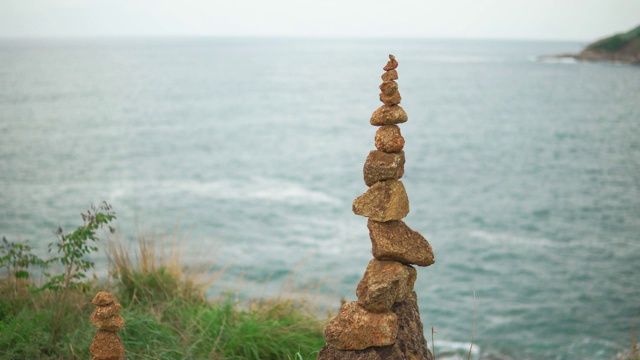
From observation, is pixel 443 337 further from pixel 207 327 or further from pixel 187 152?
pixel 187 152

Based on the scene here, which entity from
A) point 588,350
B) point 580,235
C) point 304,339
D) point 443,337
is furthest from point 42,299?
point 580,235

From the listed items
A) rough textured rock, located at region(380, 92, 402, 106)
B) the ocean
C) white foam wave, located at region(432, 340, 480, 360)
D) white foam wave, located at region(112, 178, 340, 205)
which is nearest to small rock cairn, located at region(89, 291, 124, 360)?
rough textured rock, located at region(380, 92, 402, 106)

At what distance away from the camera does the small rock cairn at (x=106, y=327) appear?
12.2 feet

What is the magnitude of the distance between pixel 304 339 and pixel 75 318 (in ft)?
7.42

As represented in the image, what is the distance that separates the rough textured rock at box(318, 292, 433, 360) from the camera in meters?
3.86

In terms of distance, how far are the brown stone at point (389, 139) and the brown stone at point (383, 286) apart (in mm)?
760

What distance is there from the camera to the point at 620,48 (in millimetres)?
62188

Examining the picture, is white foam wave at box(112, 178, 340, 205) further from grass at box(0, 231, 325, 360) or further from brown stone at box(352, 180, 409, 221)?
brown stone at box(352, 180, 409, 221)

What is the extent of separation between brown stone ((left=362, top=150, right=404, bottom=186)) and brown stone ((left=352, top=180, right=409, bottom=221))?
0.05 meters

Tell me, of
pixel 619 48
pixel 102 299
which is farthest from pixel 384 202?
pixel 619 48

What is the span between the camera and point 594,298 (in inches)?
718

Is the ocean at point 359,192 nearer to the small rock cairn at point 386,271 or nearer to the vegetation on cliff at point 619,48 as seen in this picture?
the small rock cairn at point 386,271

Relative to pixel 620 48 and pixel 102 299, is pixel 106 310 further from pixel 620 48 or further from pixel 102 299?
pixel 620 48

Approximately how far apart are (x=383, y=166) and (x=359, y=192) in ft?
85.0
